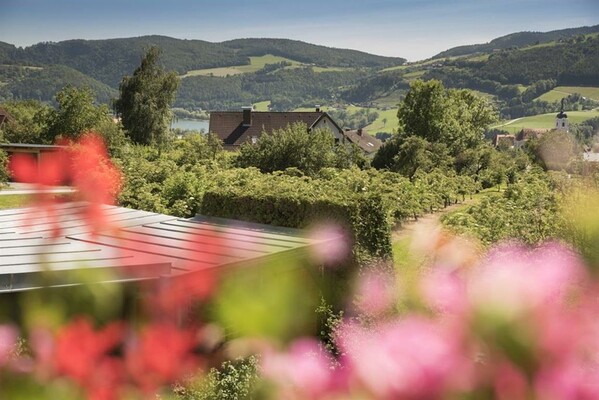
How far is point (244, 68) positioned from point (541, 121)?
6611cm

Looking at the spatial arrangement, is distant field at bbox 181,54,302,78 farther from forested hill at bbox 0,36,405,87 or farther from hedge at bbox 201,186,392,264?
hedge at bbox 201,186,392,264

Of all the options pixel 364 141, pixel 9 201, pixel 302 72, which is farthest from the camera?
pixel 302 72

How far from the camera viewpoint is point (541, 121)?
376 ft

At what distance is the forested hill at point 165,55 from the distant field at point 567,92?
60131 millimetres

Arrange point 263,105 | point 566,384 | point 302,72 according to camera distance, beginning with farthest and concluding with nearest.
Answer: point 302,72, point 263,105, point 566,384

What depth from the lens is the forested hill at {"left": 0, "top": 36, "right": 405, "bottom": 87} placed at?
3551 inches

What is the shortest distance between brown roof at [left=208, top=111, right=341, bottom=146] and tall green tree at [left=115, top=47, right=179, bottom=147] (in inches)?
309

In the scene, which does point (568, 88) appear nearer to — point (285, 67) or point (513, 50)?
point (513, 50)

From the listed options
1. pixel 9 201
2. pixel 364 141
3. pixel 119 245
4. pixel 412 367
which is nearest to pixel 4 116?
pixel 364 141

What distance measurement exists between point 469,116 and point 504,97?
91.0m

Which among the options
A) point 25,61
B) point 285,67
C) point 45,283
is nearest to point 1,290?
point 45,283

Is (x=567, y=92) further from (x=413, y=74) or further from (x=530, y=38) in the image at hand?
(x=413, y=74)

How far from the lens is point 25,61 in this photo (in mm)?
90375

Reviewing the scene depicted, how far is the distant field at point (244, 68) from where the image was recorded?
129125mm
